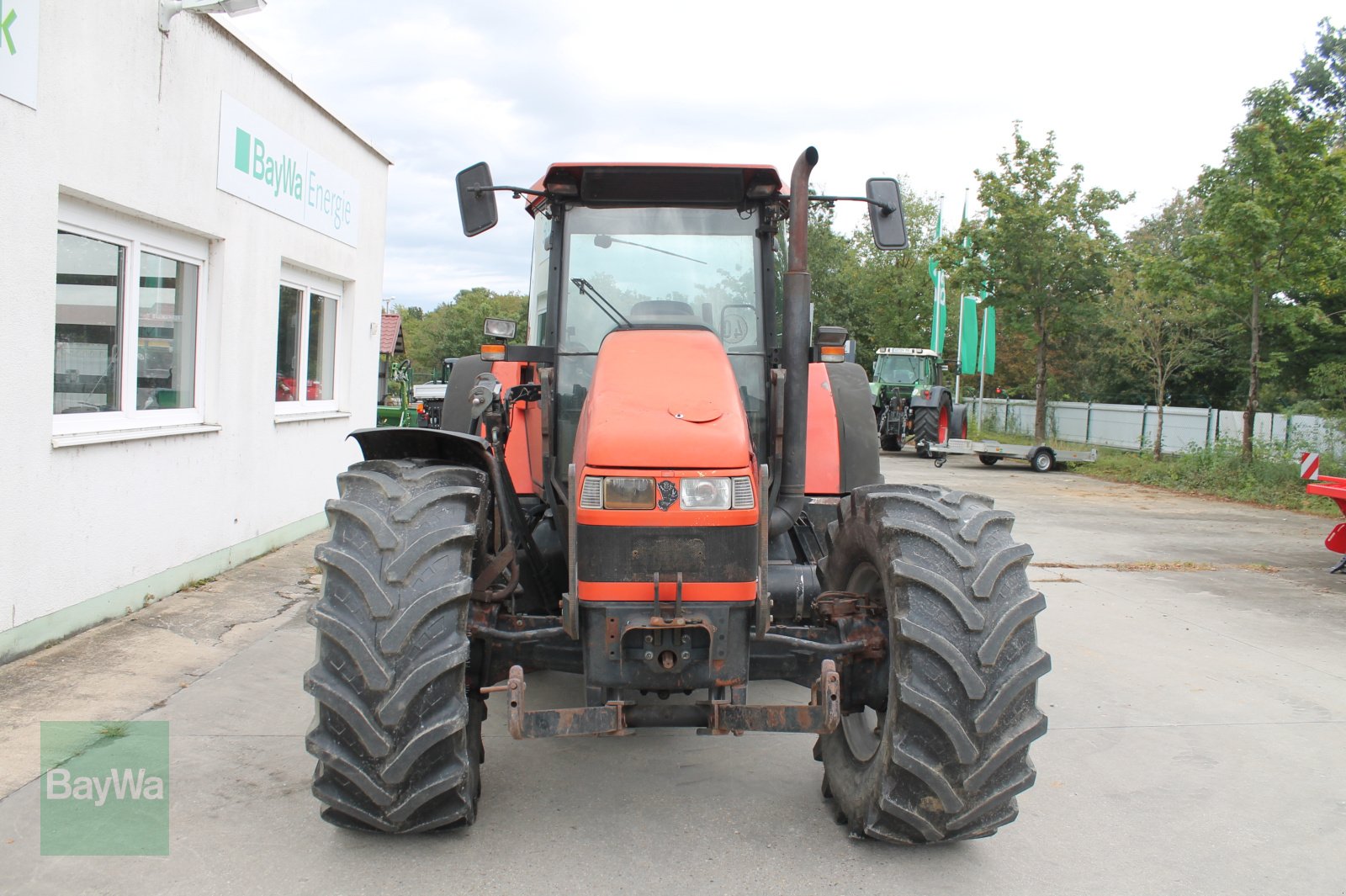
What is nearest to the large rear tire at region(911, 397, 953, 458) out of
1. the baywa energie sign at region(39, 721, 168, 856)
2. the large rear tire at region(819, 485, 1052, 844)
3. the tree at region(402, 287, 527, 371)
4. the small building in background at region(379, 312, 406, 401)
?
the small building in background at region(379, 312, 406, 401)

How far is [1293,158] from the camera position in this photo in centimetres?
1623

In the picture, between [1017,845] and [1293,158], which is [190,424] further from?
[1293,158]

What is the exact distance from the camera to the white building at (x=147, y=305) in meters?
5.53

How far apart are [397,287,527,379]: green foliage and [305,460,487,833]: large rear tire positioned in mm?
56444

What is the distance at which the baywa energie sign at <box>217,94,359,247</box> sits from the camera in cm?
796

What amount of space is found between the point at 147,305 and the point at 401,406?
45.1ft

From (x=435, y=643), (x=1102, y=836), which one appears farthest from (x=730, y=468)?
(x=1102, y=836)

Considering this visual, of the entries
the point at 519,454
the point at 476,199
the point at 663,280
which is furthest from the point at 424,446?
the point at 663,280

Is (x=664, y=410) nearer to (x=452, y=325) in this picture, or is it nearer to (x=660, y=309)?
(x=660, y=309)

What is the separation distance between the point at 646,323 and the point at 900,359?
23.8 metres

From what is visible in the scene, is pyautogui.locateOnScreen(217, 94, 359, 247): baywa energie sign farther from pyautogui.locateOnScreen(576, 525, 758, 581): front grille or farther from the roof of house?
the roof of house

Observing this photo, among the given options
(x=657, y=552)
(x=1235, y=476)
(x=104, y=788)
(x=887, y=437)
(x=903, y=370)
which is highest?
(x=903, y=370)

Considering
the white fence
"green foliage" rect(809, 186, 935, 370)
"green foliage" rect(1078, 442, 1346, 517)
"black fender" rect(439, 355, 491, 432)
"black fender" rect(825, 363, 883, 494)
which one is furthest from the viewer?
"green foliage" rect(809, 186, 935, 370)

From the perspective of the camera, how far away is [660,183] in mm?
4543
